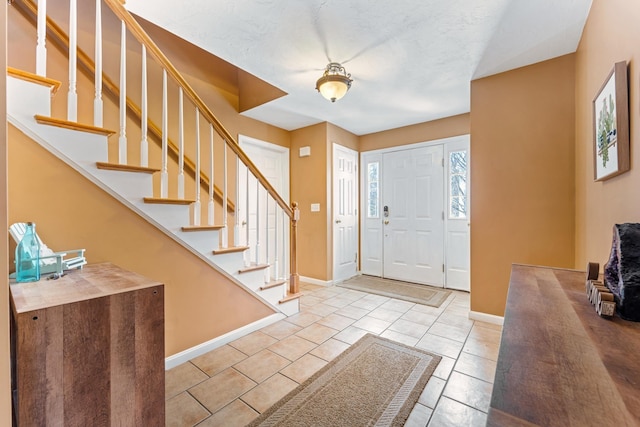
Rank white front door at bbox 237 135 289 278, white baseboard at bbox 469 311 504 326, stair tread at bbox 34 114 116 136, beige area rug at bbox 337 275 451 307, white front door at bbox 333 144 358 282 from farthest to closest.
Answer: white front door at bbox 333 144 358 282, white front door at bbox 237 135 289 278, beige area rug at bbox 337 275 451 307, white baseboard at bbox 469 311 504 326, stair tread at bbox 34 114 116 136

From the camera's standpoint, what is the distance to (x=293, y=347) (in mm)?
2129

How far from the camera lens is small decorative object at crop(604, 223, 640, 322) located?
2.55 ft

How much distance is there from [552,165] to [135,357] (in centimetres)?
309

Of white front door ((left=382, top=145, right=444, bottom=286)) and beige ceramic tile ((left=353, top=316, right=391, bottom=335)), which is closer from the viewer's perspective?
beige ceramic tile ((left=353, top=316, right=391, bottom=335))

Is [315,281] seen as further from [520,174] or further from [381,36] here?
[381,36]

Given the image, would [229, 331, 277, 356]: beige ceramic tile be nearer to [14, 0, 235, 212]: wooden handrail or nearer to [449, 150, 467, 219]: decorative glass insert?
[14, 0, 235, 212]: wooden handrail

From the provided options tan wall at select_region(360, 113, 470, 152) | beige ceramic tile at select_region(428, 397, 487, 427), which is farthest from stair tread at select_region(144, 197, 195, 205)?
tan wall at select_region(360, 113, 470, 152)

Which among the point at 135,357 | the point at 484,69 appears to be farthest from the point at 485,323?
the point at 135,357

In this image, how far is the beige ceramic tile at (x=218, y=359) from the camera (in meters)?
1.86

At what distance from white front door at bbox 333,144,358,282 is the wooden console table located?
3.08 m

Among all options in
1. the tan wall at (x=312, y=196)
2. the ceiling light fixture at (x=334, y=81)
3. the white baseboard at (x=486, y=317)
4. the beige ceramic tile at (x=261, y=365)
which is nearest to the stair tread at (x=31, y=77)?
the ceiling light fixture at (x=334, y=81)

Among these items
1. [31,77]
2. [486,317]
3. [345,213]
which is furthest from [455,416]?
[345,213]

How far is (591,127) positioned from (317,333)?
2510 mm

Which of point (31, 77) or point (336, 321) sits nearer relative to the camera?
point (31, 77)
